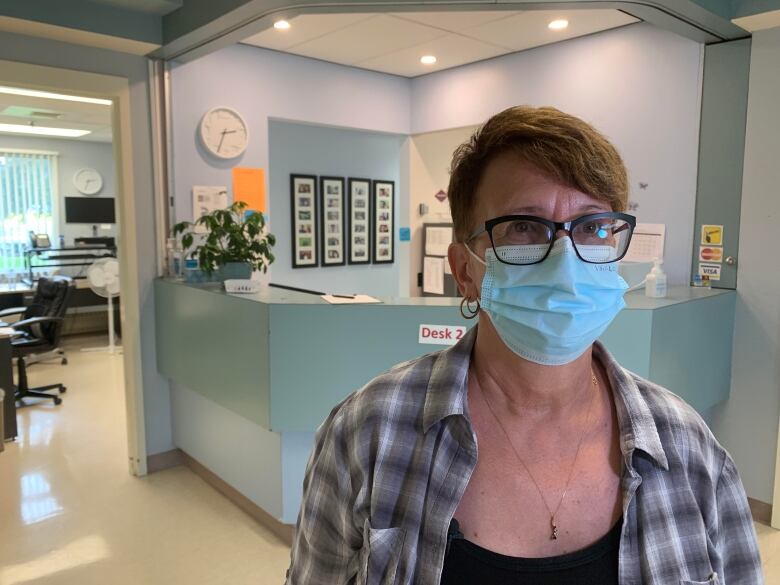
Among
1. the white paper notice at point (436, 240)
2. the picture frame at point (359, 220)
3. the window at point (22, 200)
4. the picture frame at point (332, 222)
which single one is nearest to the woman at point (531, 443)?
the white paper notice at point (436, 240)

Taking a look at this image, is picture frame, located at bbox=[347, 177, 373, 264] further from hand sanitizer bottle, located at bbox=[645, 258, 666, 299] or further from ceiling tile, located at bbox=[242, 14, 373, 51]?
hand sanitizer bottle, located at bbox=[645, 258, 666, 299]

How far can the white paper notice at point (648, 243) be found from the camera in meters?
3.39

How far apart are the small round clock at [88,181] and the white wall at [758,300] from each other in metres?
7.95

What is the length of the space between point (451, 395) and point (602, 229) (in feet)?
1.21

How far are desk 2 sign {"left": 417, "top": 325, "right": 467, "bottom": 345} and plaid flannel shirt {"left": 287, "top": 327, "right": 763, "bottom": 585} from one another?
5.19ft

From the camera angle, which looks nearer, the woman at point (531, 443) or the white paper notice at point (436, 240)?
the woman at point (531, 443)

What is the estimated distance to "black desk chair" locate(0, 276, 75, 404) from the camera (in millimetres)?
5074

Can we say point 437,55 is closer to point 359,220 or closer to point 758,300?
point 359,220

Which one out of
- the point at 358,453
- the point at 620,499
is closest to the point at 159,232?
the point at 358,453

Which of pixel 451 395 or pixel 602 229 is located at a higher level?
pixel 602 229

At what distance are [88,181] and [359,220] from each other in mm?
4469

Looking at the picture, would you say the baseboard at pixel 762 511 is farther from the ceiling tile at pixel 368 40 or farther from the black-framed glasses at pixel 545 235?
the ceiling tile at pixel 368 40

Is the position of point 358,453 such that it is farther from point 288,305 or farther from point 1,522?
point 1,522

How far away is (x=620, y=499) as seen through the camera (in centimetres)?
98
